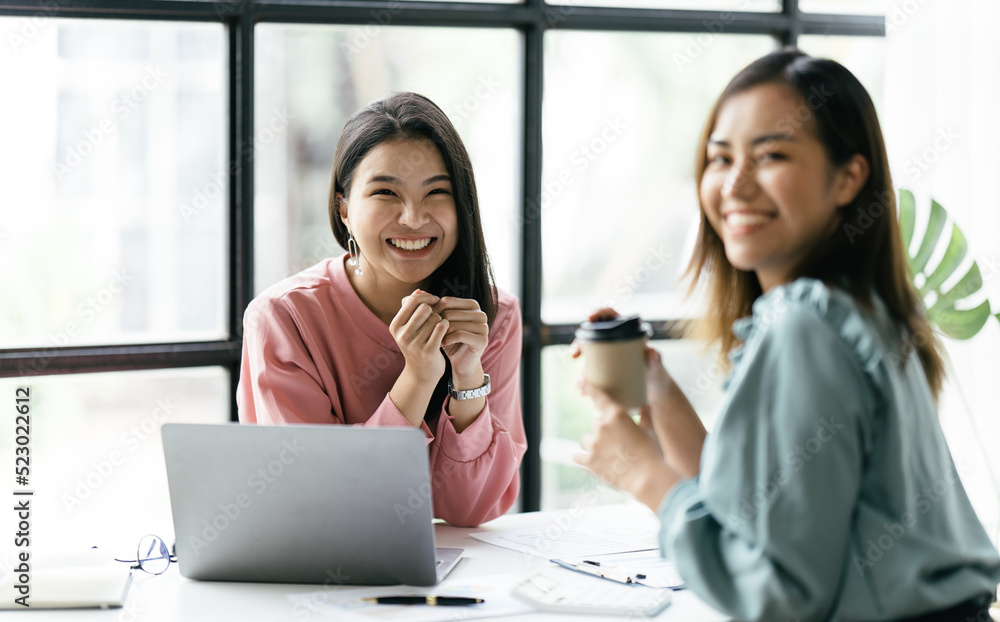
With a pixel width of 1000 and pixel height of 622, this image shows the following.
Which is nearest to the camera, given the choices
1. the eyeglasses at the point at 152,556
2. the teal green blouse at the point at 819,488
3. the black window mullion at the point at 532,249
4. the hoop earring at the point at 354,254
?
the teal green blouse at the point at 819,488

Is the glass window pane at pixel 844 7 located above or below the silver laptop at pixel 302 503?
above

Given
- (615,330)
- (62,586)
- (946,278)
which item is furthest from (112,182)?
(946,278)

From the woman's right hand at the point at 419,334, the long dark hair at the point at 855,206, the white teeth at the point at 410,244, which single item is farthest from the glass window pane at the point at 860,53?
the long dark hair at the point at 855,206

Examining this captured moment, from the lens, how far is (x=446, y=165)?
1.93 m

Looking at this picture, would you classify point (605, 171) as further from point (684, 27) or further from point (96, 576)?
point (96, 576)

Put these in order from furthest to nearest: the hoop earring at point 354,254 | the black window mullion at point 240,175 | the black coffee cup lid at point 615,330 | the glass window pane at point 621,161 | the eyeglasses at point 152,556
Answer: the glass window pane at point 621,161
the black window mullion at point 240,175
the hoop earring at point 354,254
the eyeglasses at point 152,556
the black coffee cup lid at point 615,330

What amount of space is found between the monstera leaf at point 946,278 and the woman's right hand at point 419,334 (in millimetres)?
1457

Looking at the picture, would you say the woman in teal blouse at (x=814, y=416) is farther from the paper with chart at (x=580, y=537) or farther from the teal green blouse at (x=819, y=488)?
the paper with chart at (x=580, y=537)

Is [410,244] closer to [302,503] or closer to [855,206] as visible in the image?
[302,503]

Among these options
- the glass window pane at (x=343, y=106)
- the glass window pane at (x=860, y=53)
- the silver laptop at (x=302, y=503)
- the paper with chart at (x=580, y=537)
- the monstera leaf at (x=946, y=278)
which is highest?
the glass window pane at (x=860, y=53)

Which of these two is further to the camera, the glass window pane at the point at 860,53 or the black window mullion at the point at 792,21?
the glass window pane at the point at 860,53

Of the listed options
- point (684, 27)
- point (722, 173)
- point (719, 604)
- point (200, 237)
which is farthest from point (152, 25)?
point (719, 604)

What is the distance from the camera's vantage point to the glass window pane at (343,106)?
265cm

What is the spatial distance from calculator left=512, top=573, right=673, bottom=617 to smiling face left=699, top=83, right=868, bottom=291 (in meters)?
0.51
